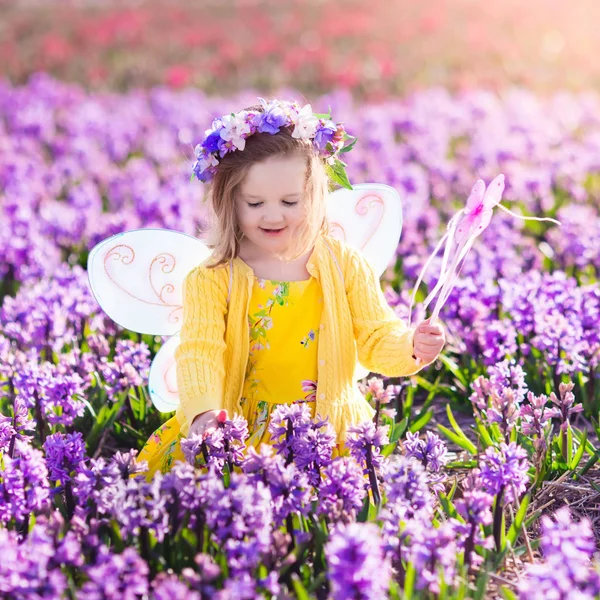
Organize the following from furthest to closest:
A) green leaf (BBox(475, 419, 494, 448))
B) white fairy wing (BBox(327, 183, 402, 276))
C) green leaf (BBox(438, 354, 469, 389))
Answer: green leaf (BBox(438, 354, 469, 389))
white fairy wing (BBox(327, 183, 402, 276))
green leaf (BBox(475, 419, 494, 448))

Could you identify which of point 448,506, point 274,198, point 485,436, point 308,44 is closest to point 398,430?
point 485,436

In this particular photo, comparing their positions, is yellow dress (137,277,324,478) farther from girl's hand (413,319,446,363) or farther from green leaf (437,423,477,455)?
green leaf (437,423,477,455)

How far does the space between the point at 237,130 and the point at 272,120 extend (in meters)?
0.13

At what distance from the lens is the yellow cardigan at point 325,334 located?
3240mm

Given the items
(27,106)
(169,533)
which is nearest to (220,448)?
(169,533)

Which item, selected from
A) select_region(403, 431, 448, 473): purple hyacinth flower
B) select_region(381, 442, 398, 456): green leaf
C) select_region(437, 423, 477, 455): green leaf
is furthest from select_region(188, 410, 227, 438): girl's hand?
select_region(437, 423, 477, 455): green leaf

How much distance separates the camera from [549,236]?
6.03 m

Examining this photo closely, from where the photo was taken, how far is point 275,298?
334 cm

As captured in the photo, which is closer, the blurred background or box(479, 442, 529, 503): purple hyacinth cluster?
box(479, 442, 529, 503): purple hyacinth cluster

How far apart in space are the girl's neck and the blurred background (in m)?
9.66

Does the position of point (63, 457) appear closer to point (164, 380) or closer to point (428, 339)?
point (164, 380)

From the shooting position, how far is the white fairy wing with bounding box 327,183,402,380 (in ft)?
12.6

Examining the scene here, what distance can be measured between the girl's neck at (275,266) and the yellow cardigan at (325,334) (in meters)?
0.05

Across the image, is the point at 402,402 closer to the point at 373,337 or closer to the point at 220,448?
the point at 373,337
